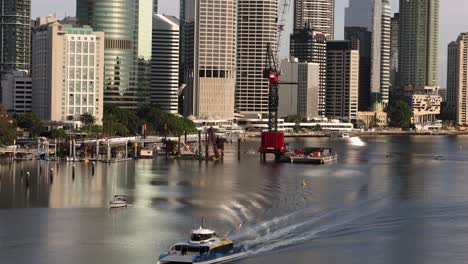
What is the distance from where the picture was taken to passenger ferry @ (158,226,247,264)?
41094 mm

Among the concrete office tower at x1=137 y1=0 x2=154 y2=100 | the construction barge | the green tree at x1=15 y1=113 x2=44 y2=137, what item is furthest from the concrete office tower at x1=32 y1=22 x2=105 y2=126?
the construction barge

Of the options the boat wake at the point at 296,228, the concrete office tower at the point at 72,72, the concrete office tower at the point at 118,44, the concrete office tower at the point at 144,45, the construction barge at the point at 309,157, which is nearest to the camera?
the boat wake at the point at 296,228

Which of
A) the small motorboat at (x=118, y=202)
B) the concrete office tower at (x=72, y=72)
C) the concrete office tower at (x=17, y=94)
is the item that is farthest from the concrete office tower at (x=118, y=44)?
the small motorboat at (x=118, y=202)

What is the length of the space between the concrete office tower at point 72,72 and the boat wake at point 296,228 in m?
97.4

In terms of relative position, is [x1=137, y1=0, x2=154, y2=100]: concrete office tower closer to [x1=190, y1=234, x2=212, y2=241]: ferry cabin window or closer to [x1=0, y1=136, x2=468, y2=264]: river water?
[x1=0, y1=136, x2=468, y2=264]: river water

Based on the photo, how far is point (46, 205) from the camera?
60219 millimetres

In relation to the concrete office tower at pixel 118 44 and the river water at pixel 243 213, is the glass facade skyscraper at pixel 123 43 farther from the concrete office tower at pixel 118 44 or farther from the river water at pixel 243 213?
the river water at pixel 243 213

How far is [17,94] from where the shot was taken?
173 m

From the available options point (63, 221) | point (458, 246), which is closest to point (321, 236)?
point (458, 246)

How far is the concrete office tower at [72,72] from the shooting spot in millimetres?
151375

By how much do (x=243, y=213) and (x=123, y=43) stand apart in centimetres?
12325

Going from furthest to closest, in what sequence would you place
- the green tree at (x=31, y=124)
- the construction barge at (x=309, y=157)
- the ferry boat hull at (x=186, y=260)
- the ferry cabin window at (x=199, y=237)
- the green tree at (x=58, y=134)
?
the green tree at (x=31, y=124) → the green tree at (x=58, y=134) → the construction barge at (x=309, y=157) → the ferry cabin window at (x=199, y=237) → the ferry boat hull at (x=186, y=260)

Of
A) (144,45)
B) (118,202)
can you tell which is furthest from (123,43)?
(118,202)

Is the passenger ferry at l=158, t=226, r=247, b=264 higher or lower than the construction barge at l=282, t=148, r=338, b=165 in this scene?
lower
